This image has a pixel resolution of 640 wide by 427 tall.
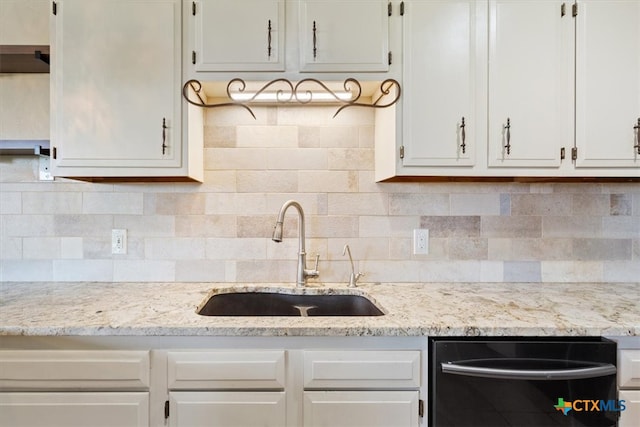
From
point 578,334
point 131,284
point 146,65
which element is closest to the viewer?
point 578,334

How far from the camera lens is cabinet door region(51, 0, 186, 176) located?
4.44ft

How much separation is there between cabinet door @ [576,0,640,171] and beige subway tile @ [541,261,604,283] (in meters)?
0.63

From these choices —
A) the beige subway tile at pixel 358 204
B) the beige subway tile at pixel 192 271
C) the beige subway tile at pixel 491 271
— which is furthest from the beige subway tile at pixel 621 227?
the beige subway tile at pixel 192 271

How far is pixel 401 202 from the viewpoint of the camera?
170cm

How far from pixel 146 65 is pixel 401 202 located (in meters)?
1.33

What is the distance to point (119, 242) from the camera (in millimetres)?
1674

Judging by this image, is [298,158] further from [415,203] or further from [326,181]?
[415,203]

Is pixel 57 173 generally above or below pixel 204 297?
above

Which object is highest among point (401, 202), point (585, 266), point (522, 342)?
point (401, 202)

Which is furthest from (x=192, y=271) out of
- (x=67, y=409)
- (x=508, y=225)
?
(x=508, y=225)

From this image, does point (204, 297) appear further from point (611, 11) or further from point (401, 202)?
point (611, 11)

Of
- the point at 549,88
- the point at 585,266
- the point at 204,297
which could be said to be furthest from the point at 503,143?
the point at 204,297

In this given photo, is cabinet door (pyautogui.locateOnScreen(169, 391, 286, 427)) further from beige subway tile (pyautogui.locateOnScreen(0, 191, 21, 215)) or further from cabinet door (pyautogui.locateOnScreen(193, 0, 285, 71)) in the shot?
beige subway tile (pyautogui.locateOnScreen(0, 191, 21, 215))

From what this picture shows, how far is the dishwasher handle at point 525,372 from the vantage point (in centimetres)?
103
